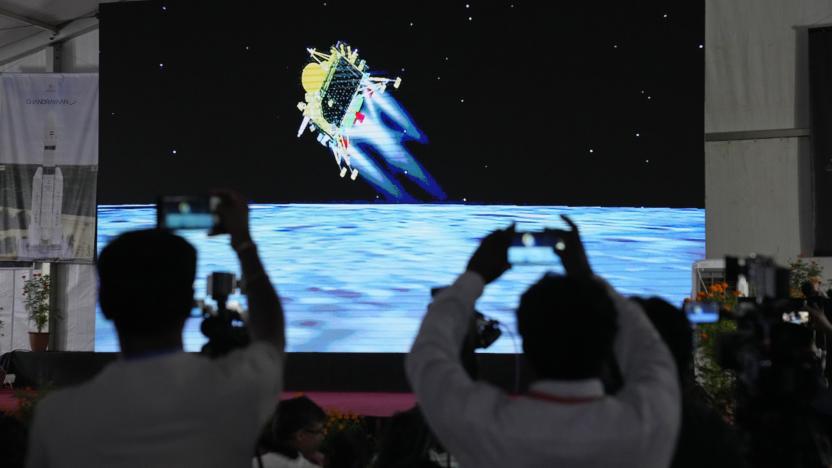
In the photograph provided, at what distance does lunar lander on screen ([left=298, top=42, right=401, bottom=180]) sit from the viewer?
8.35 m

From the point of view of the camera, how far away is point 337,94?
8406 millimetres

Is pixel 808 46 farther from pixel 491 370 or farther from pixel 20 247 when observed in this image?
pixel 20 247

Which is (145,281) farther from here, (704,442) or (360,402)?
(360,402)

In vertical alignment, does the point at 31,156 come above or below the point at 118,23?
below

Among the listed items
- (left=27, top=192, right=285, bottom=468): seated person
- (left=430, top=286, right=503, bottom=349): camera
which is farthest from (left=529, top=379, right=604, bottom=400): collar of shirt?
(left=430, top=286, right=503, bottom=349): camera

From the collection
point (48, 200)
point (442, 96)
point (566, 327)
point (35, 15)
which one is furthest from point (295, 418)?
point (35, 15)

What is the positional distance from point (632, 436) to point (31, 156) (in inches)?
381

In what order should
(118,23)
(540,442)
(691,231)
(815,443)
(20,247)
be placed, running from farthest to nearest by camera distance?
(20,247)
(118,23)
(691,231)
(815,443)
(540,442)

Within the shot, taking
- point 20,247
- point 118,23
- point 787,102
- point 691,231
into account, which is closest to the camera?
point 691,231

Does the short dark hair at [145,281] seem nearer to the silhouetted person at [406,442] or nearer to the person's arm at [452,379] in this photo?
the person's arm at [452,379]

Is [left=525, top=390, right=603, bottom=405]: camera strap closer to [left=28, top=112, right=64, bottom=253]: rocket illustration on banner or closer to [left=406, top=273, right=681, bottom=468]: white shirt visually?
[left=406, top=273, right=681, bottom=468]: white shirt

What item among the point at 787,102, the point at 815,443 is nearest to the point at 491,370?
the point at 787,102

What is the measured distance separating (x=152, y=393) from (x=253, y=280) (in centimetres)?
25

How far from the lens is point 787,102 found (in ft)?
27.6
